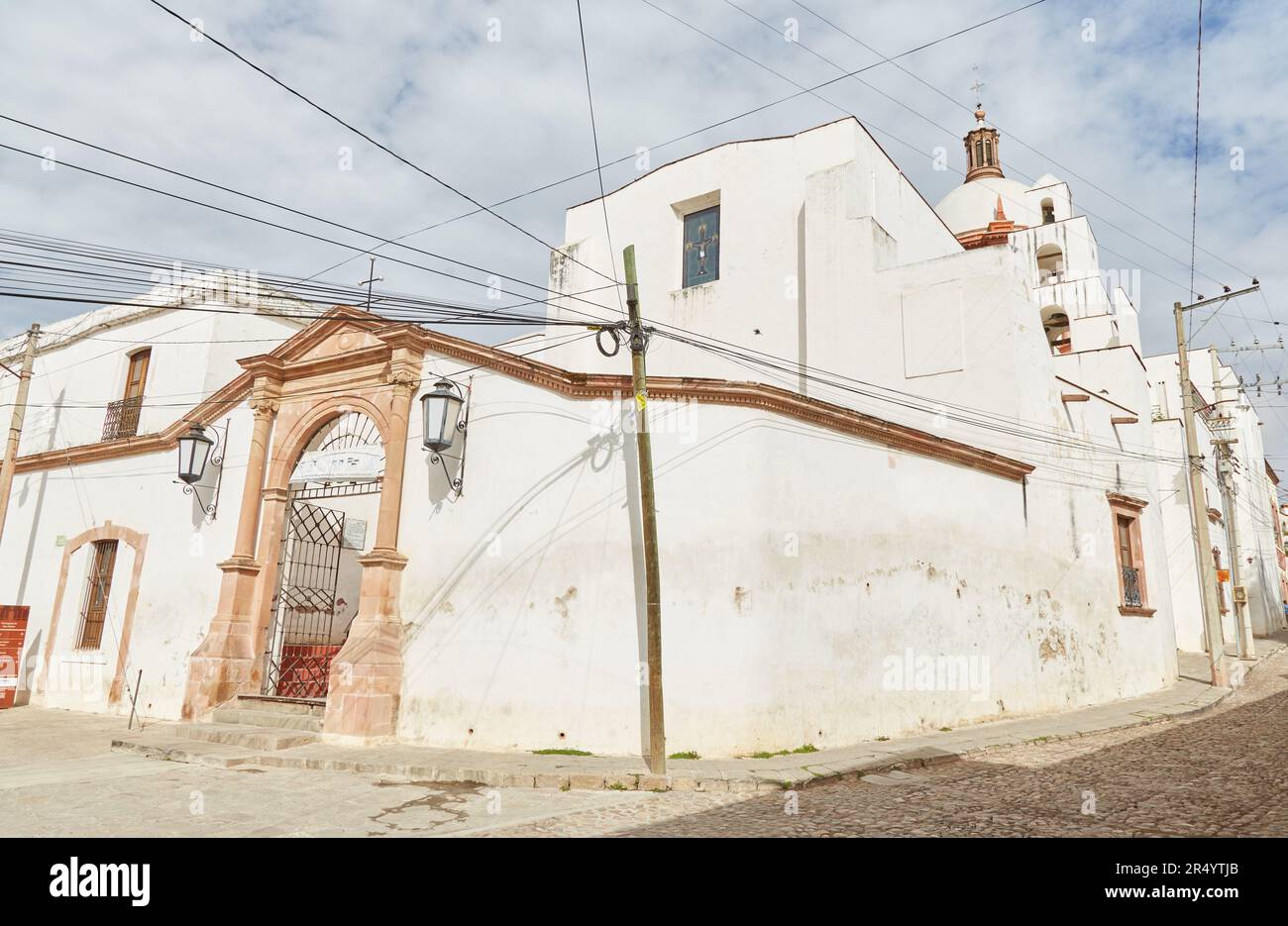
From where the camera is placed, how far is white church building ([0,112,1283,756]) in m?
9.82

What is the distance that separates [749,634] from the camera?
9.52 meters

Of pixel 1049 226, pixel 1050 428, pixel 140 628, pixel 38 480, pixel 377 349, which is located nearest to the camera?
pixel 377 349

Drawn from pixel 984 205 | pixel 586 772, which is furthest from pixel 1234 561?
pixel 586 772

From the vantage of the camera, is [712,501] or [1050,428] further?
[1050,428]

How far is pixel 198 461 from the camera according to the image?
13.4 m

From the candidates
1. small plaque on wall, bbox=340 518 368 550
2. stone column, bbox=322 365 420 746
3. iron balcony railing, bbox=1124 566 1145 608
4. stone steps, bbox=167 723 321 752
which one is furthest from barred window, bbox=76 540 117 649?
iron balcony railing, bbox=1124 566 1145 608

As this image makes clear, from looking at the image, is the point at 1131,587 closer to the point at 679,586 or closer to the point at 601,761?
the point at 679,586

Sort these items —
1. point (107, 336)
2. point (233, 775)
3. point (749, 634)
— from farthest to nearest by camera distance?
point (107, 336) < point (749, 634) < point (233, 775)

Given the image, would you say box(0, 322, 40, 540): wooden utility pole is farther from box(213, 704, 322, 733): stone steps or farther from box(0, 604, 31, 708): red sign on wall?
box(213, 704, 322, 733): stone steps

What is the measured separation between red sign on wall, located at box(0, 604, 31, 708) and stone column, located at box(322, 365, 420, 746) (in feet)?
28.2

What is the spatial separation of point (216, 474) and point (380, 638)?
215 inches
